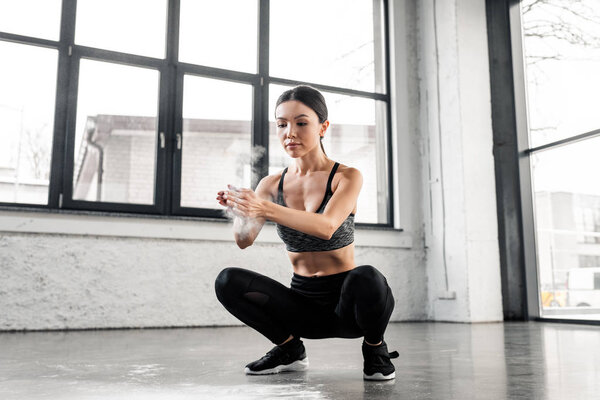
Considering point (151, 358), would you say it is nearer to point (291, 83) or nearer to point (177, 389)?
point (177, 389)

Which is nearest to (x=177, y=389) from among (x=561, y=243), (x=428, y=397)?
(x=428, y=397)

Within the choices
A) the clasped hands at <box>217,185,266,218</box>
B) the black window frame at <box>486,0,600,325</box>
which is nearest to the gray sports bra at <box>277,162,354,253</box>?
the clasped hands at <box>217,185,266,218</box>

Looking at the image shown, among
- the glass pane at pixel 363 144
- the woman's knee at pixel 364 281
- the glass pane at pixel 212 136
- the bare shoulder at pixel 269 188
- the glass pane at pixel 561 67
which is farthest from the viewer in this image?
the glass pane at pixel 363 144

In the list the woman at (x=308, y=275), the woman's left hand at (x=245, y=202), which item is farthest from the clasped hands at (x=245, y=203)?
the woman at (x=308, y=275)

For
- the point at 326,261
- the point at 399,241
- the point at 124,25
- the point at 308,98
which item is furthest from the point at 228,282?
the point at 399,241

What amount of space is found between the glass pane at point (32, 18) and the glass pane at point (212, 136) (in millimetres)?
1000

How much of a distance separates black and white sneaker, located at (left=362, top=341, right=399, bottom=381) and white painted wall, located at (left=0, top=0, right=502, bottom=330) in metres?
2.68

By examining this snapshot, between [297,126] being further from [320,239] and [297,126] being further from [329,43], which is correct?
[329,43]

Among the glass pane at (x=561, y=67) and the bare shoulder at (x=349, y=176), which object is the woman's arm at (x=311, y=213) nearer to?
the bare shoulder at (x=349, y=176)

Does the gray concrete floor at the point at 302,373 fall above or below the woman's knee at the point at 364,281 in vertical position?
below

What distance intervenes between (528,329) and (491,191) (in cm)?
141

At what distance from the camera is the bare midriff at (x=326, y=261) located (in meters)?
1.70

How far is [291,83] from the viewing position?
4812 mm

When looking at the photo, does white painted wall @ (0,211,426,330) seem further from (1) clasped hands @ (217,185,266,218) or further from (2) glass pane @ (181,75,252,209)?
(1) clasped hands @ (217,185,266,218)
